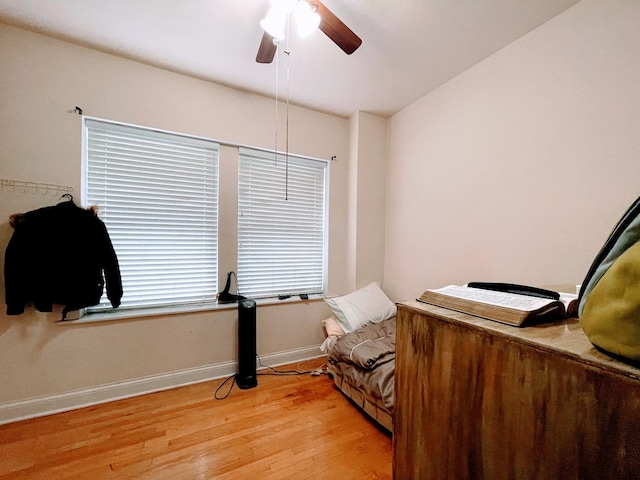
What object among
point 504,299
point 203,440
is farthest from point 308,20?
point 203,440

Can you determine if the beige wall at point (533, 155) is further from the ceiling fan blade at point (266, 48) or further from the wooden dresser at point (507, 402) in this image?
the ceiling fan blade at point (266, 48)

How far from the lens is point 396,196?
2.78 metres

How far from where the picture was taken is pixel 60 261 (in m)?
1.75

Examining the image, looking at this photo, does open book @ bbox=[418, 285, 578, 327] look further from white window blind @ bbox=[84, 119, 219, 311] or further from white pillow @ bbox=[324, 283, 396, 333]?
white window blind @ bbox=[84, 119, 219, 311]

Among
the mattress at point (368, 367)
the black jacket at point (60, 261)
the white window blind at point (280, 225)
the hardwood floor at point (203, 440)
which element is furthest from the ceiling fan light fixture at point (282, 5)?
the hardwood floor at point (203, 440)

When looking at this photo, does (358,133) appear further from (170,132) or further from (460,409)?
(460,409)

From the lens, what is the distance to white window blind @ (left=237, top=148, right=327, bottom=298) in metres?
2.49

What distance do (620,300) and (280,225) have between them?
2.43 metres

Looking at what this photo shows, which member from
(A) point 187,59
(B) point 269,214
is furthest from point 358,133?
(A) point 187,59

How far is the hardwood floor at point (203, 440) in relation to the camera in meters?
1.33

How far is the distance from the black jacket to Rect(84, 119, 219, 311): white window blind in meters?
0.18

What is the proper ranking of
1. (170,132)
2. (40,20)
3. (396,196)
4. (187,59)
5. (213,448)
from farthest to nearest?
(396,196)
(170,132)
(187,59)
(40,20)
(213,448)

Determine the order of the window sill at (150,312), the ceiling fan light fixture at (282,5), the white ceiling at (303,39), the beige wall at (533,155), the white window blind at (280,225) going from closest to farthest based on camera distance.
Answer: the ceiling fan light fixture at (282,5)
the beige wall at (533,155)
the white ceiling at (303,39)
the window sill at (150,312)
the white window blind at (280,225)

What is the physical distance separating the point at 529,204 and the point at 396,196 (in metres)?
1.24
